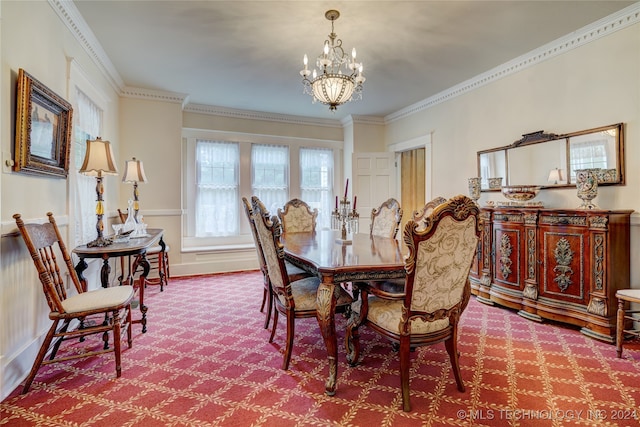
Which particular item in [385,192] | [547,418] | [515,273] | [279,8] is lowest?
[547,418]

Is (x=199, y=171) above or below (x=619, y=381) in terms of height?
above

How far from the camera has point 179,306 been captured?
349cm

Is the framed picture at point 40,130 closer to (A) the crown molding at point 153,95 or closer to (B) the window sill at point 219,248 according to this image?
(A) the crown molding at point 153,95

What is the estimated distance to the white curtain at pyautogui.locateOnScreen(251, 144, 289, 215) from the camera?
18.6ft

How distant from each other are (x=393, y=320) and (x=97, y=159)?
257 centimetres

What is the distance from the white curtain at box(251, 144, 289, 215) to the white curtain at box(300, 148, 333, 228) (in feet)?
1.15

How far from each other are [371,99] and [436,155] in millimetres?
1330

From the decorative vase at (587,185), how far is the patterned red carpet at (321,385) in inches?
45.6

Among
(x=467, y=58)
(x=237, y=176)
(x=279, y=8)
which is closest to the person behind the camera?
(x=279, y=8)

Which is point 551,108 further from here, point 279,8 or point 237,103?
point 237,103

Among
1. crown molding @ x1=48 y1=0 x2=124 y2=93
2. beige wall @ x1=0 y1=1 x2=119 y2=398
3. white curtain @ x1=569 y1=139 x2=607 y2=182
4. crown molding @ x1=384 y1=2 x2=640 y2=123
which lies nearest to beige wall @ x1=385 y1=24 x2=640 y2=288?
crown molding @ x1=384 y1=2 x2=640 y2=123

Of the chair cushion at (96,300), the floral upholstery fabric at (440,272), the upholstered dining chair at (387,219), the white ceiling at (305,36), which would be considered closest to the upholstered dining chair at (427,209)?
the upholstered dining chair at (387,219)

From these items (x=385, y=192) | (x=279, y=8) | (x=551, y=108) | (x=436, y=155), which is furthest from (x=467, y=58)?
(x=385, y=192)

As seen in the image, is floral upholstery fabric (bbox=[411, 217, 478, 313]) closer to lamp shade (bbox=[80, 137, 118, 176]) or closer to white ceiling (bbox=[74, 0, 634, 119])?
white ceiling (bbox=[74, 0, 634, 119])
